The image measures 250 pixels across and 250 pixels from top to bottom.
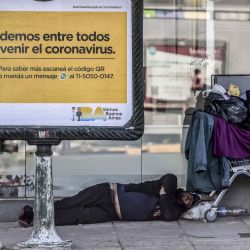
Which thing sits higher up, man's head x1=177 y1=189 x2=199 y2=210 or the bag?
the bag

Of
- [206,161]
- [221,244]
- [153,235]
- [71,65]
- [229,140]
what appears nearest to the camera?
[71,65]

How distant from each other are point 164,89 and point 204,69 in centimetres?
59

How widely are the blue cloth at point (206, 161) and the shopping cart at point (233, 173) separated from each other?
0.09 metres

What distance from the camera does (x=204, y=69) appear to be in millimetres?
8234

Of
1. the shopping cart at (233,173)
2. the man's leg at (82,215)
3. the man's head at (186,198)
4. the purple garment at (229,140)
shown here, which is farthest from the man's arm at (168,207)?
the purple garment at (229,140)

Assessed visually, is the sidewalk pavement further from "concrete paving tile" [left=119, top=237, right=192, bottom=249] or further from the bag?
the bag

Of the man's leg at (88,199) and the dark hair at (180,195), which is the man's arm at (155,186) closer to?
the dark hair at (180,195)

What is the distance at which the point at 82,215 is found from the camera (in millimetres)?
7270

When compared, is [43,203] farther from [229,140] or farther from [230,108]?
[230,108]

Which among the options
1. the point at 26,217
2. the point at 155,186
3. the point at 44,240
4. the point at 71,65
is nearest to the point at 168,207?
the point at 155,186

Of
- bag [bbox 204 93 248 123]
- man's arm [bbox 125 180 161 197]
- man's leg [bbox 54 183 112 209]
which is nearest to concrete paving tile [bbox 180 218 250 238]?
man's arm [bbox 125 180 161 197]

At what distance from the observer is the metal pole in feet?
19.1

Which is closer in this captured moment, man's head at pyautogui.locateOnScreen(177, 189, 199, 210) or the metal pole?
the metal pole

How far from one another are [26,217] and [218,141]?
2386 mm
